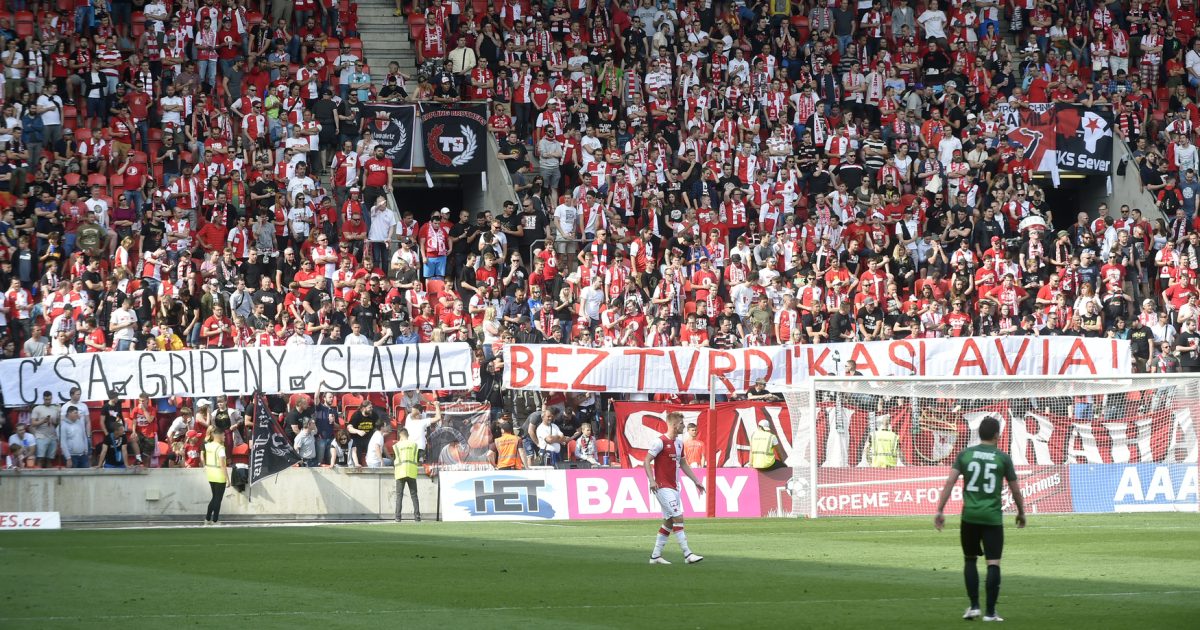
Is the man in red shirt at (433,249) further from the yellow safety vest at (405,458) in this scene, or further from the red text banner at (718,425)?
the yellow safety vest at (405,458)

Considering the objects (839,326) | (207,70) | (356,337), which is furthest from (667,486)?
(207,70)

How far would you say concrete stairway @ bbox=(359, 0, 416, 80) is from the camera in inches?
1483

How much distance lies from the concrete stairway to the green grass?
16155mm

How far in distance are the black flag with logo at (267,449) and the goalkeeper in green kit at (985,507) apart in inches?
690

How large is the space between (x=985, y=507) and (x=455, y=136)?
24.7 metres

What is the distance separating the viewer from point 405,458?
27.0 metres

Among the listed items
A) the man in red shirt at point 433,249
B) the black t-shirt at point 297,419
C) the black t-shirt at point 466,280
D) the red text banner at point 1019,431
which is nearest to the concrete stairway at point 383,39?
the man in red shirt at point 433,249

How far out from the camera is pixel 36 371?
91.6ft

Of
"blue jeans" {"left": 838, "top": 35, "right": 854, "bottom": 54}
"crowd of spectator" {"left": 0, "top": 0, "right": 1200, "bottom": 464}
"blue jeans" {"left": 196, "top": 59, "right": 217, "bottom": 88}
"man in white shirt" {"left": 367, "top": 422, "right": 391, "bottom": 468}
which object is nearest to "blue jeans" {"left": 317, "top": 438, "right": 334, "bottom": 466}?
"crowd of spectator" {"left": 0, "top": 0, "right": 1200, "bottom": 464}

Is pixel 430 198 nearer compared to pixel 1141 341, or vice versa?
pixel 1141 341

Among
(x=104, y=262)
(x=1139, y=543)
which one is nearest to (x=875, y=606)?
(x=1139, y=543)

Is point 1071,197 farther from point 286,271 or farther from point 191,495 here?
point 191,495

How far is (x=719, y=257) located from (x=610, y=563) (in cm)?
1601

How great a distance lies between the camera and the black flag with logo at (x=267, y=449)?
27.6 m
